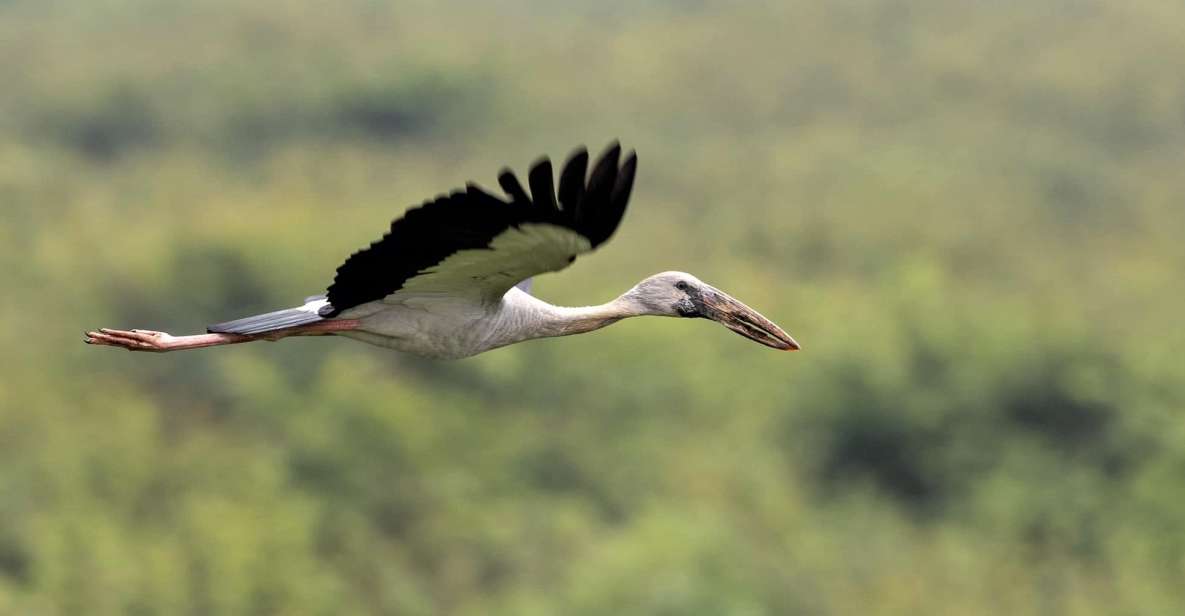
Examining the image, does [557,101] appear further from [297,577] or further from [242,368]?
[297,577]

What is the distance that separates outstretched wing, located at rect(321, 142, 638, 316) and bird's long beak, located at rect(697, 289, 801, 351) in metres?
1.32

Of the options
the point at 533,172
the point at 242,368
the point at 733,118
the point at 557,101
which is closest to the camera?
the point at 533,172

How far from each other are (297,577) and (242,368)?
8.32m

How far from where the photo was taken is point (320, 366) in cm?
4403

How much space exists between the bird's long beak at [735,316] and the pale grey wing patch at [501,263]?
1263 millimetres

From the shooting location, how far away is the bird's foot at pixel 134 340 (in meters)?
11.7

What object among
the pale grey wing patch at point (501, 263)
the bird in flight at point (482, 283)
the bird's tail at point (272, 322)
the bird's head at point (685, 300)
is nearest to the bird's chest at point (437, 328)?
the bird in flight at point (482, 283)

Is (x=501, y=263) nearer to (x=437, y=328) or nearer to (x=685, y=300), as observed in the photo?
(x=437, y=328)

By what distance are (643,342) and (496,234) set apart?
121ft

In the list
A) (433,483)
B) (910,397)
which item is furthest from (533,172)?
(910,397)

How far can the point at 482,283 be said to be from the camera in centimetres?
1113

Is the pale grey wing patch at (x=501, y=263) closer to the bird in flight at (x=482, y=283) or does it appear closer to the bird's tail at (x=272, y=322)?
the bird in flight at (x=482, y=283)

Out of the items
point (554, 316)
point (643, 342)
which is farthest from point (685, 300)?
point (643, 342)

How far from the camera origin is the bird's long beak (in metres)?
12.0
